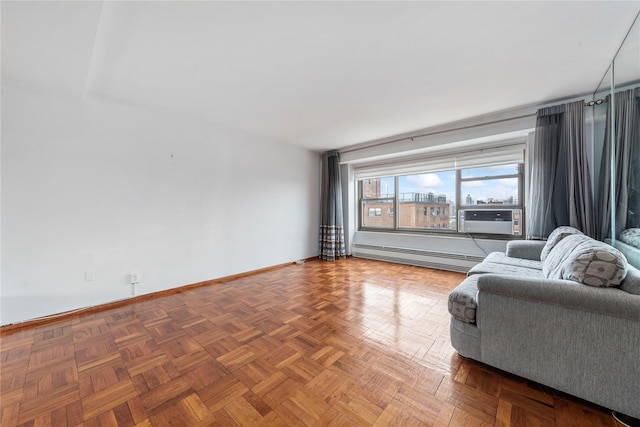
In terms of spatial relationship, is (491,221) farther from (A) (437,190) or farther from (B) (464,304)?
(B) (464,304)

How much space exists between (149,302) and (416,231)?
423 cm

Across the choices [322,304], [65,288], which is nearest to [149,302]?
[65,288]

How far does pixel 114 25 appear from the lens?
1681mm

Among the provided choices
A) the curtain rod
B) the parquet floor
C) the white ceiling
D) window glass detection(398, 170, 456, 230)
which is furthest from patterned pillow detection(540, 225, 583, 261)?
window glass detection(398, 170, 456, 230)

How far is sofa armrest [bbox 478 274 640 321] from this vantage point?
3.97ft

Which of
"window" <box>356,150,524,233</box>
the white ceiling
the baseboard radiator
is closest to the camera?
the white ceiling

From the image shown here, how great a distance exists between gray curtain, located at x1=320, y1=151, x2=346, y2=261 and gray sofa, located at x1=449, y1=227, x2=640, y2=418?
11.2 feet

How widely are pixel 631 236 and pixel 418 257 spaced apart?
104 inches

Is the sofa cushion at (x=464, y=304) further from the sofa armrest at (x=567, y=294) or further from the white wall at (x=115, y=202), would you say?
the white wall at (x=115, y=202)

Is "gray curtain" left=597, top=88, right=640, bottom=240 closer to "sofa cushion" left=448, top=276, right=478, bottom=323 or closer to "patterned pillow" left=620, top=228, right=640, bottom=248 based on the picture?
"patterned pillow" left=620, top=228, right=640, bottom=248

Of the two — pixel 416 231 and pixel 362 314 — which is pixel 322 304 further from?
pixel 416 231

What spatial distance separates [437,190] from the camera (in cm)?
444

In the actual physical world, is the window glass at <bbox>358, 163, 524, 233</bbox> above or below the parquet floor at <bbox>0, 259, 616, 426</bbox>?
above

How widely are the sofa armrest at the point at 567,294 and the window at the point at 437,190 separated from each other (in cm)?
282
